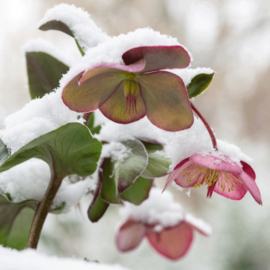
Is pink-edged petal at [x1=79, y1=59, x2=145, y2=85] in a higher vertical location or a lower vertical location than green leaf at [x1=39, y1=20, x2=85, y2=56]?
lower

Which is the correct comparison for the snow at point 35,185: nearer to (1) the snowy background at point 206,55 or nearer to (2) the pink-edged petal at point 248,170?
(2) the pink-edged petal at point 248,170

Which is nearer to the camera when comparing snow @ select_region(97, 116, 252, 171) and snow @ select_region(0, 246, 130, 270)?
snow @ select_region(0, 246, 130, 270)

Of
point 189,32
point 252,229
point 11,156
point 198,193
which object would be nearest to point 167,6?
point 189,32

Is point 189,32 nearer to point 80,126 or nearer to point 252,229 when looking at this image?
point 252,229

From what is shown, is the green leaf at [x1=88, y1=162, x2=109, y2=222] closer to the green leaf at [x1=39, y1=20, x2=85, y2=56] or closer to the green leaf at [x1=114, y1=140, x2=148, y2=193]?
the green leaf at [x1=114, y1=140, x2=148, y2=193]

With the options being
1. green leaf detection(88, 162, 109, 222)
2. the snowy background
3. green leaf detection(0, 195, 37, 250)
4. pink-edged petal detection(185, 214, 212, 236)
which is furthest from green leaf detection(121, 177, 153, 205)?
the snowy background
